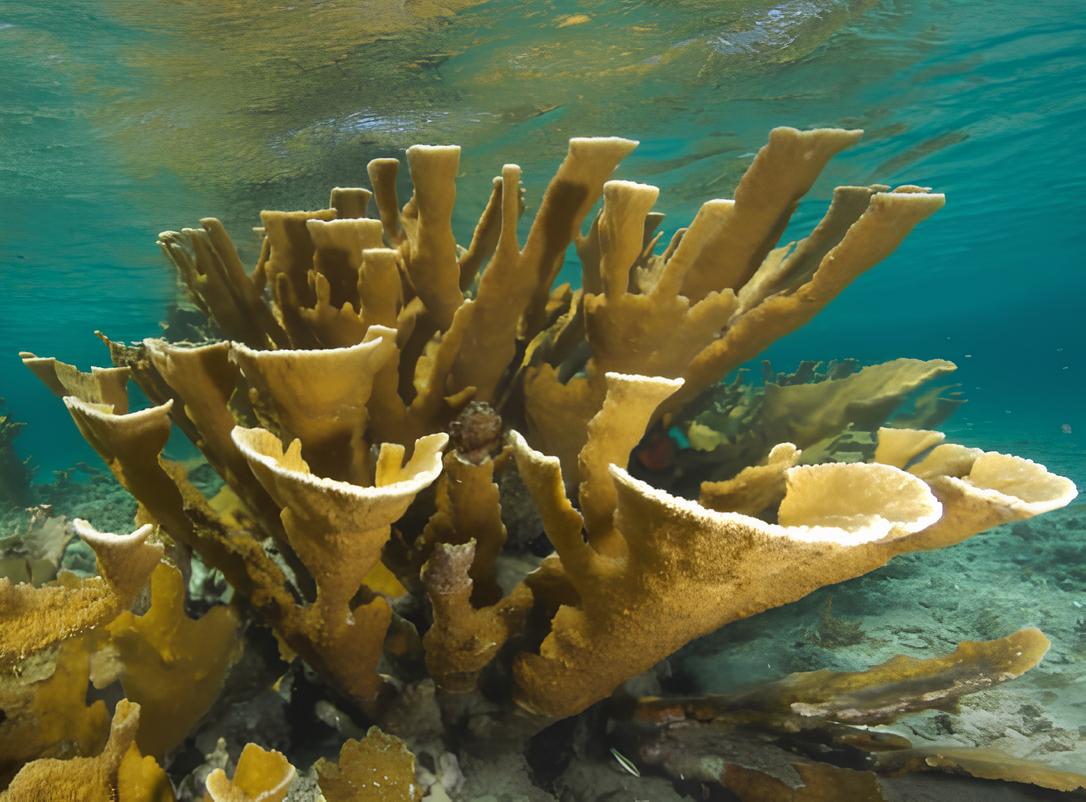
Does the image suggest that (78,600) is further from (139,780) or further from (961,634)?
(961,634)

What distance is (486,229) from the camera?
2869 mm

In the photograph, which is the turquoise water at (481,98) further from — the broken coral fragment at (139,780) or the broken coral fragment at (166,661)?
the broken coral fragment at (139,780)

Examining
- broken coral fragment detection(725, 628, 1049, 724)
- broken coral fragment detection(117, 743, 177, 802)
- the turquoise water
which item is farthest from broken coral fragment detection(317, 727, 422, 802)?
the turquoise water

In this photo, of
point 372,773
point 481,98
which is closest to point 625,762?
point 372,773

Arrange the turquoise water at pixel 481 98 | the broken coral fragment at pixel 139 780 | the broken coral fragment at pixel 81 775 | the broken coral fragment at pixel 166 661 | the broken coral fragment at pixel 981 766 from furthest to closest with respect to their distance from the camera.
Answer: the turquoise water at pixel 481 98 → the broken coral fragment at pixel 981 766 → the broken coral fragment at pixel 166 661 → the broken coral fragment at pixel 139 780 → the broken coral fragment at pixel 81 775

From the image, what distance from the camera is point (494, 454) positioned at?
90.0 inches

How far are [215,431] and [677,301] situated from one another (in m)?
1.65

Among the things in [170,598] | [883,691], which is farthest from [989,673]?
[170,598]

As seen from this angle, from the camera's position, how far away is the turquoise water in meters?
8.59

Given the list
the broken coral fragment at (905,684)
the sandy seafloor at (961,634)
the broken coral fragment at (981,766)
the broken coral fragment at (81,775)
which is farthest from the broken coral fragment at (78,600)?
the broken coral fragment at (981,766)

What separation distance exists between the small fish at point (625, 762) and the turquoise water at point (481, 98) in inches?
347

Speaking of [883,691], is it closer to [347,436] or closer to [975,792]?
[975,792]

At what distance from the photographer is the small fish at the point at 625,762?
2215mm

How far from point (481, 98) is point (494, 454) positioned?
10179 millimetres
